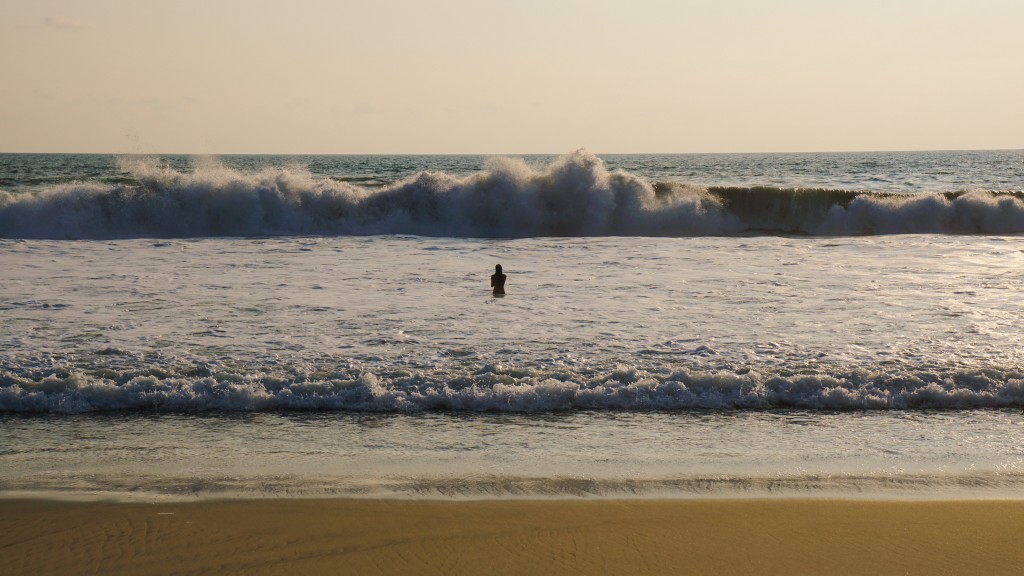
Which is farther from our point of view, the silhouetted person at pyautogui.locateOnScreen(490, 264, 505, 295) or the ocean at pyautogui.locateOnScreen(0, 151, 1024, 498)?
the silhouetted person at pyautogui.locateOnScreen(490, 264, 505, 295)

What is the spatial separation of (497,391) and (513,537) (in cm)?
280

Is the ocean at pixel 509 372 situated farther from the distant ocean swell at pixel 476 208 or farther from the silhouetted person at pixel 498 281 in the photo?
the distant ocean swell at pixel 476 208

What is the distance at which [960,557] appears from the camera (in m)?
4.42

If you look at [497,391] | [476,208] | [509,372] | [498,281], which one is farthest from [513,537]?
[476,208]

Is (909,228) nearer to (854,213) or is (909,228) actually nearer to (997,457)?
(854,213)

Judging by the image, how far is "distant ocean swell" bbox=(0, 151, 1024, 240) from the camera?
23422mm

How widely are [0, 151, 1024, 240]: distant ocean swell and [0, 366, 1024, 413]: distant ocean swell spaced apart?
1470cm

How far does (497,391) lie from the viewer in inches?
291

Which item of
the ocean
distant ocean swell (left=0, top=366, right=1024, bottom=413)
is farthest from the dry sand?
distant ocean swell (left=0, top=366, right=1024, bottom=413)

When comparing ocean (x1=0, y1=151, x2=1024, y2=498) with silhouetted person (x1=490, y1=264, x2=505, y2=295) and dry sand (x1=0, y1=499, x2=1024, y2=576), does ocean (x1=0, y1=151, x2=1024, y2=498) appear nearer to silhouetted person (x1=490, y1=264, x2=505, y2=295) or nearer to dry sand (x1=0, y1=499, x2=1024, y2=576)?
dry sand (x1=0, y1=499, x2=1024, y2=576)

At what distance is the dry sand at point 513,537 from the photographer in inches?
169

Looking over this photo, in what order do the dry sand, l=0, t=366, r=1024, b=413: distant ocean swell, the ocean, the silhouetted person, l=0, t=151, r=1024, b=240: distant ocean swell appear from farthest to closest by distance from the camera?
l=0, t=151, r=1024, b=240: distant ocean swell < the silhouetted person < l=0, t=366, r=1024, b=413: distant ocean swell < the ocean < the dry sand

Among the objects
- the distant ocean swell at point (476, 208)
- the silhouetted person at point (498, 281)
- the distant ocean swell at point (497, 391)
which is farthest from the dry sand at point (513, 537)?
the distant ocean swell at point (476, 208)

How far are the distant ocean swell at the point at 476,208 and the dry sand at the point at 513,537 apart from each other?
17600mm
